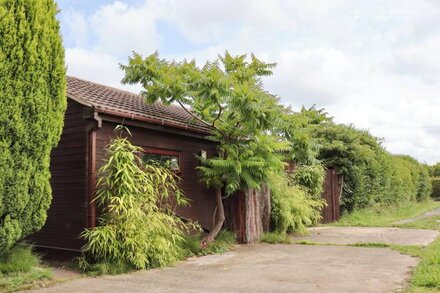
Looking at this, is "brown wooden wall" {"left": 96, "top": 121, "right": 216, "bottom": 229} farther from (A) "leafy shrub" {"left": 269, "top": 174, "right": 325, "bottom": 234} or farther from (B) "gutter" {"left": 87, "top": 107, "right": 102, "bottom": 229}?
(A) "leafy shrub" {"left": 269, "top": 174, "right": 325, "bottom": 234}

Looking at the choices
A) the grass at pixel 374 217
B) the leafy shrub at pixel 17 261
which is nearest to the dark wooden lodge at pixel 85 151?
the leafy shrub at pixel 17 261

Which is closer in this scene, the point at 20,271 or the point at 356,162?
the point at 20,271

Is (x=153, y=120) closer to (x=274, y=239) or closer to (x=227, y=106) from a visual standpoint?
(x=227, y=106)

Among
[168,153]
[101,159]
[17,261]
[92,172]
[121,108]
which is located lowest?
[17,261]

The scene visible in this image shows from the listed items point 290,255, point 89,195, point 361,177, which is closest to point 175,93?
point 89,195

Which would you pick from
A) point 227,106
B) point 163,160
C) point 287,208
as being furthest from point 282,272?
point 287,208

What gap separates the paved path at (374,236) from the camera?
35.7ft

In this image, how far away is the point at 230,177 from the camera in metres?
9.96

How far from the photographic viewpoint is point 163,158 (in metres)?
10.0

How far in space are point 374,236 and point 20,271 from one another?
9.40 m

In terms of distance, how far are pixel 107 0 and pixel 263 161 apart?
17.3ft

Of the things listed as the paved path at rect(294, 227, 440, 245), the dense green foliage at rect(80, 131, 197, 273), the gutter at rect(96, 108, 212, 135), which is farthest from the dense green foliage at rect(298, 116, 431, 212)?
the dense green foliage at rect(80, 131, 197, 273)

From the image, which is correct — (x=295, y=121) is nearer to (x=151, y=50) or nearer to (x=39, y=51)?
(x=151, y=50)

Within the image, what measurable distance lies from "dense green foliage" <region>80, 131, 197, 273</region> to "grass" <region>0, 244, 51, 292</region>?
3.18 feet
